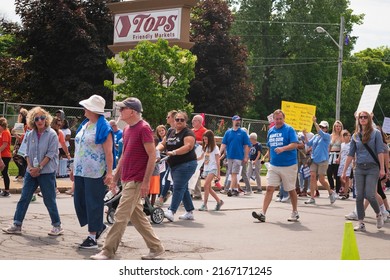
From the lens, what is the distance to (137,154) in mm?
8711

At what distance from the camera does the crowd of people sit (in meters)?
8.71

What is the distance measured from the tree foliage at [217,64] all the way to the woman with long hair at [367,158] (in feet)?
103

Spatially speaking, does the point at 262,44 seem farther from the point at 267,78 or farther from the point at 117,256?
the point at 117,256

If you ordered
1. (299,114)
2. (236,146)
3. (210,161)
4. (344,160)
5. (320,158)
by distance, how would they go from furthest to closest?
(299,114) → (344,160) → (236,146) → (320,158) → (210,161)

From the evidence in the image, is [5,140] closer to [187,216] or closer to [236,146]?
[187,216]

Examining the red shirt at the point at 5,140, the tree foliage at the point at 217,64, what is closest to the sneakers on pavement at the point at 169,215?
the red shirt at the point at 5,140

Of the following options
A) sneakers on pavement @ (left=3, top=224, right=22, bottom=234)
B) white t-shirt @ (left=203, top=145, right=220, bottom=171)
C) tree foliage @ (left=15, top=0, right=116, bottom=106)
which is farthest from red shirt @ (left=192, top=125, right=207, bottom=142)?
tree foliage @ (left=15, top=0, right=116, bottom=106)

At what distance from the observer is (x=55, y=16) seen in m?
40.2

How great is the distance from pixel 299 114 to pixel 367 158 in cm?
1051

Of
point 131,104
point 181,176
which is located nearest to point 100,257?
point 131,104

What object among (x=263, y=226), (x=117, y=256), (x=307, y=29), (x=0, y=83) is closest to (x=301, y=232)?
(x=263, y=226)

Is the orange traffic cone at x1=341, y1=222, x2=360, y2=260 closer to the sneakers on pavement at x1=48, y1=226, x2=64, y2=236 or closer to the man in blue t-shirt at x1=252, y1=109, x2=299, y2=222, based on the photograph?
the sneakers on pavement at x1=48, y1=226, x2=64, y2=236

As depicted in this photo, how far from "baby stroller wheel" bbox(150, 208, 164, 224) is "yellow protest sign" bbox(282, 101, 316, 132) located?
33.9 feet

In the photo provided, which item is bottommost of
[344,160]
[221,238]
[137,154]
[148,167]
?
[221,238]
